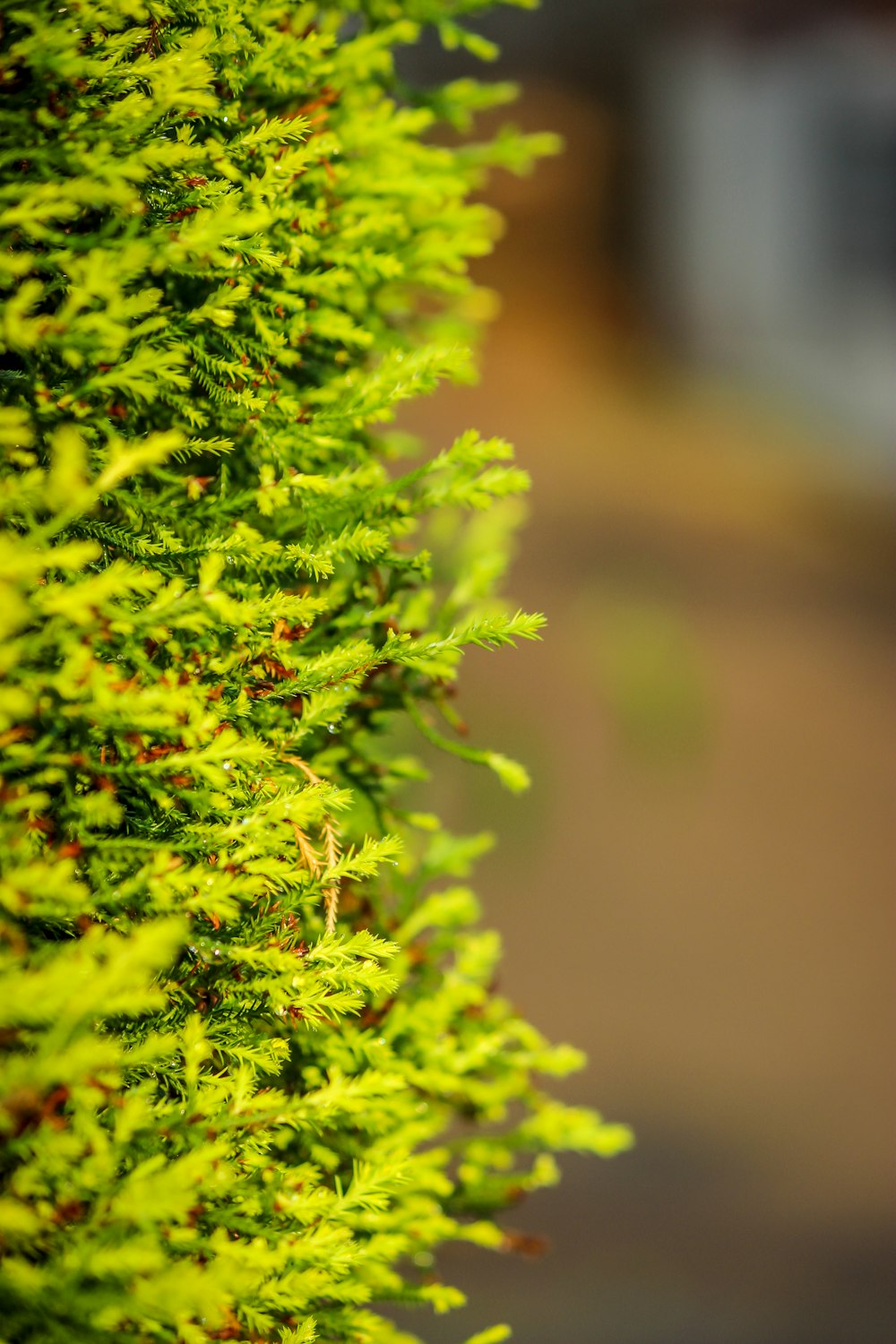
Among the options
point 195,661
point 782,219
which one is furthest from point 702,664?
point 195,661

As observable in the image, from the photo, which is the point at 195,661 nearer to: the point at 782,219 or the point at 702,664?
the point at 702,664

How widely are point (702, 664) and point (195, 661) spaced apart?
2708mm

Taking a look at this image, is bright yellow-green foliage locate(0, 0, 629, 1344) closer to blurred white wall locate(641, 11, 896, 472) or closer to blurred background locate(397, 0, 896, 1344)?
blurred background locate(397, 0, 896, 1344)

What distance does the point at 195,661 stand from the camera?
63 cm

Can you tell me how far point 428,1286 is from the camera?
74cm

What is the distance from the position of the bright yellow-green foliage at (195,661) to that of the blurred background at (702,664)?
6.43ft

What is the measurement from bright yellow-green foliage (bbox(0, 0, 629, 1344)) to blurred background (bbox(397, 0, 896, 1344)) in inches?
77.2

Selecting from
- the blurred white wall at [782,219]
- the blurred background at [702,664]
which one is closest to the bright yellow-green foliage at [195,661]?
the blurred background at [702,664]

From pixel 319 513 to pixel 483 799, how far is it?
2130 millimetres

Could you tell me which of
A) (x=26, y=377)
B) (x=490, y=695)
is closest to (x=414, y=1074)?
(x=26, y=377)

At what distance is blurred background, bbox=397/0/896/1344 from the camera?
2359mm

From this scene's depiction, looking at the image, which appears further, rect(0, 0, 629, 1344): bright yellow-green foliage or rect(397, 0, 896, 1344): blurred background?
rect(397, 0, 896, 1344): blurred background

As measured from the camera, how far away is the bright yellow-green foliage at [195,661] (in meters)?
0.50

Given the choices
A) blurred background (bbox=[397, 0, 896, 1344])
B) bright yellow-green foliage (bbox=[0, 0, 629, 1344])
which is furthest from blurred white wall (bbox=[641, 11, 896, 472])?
bright yellow-green foliage (bbox=[0, 0, 629, 1344])
